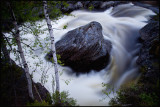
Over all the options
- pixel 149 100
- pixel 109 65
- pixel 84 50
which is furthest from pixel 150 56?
pixel 84 50

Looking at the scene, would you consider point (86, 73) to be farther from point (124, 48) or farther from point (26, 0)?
point (26, 0)

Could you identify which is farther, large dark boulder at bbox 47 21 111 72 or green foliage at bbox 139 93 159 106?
large dark boulder at bbox 47 21 111 72

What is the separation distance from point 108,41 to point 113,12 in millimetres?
9275

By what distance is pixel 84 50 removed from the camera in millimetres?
8445

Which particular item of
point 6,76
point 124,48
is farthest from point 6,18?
point 124,48

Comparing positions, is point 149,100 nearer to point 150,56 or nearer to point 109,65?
point 150,56

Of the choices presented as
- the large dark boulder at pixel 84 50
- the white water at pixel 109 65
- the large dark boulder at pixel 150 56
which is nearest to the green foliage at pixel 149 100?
the large dark boulder at pixel 150 56

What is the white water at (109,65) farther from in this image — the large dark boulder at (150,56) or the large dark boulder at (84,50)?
the large dark boulder at (150,56)

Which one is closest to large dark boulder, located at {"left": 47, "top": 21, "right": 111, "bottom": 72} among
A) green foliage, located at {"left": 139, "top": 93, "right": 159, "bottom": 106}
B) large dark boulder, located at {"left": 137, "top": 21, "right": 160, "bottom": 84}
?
large dark boulder, located at {"left": 137, "top": 21, "right": 160, "bottom": 84}

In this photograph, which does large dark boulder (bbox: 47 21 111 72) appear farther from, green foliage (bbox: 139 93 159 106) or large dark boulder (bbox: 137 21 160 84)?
green foliage (bbox: 139 93 159 106)

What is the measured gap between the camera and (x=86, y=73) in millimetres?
8781

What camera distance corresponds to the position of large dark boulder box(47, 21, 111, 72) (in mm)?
8492

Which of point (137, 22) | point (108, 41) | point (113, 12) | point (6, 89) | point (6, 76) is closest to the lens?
point (6, 89)

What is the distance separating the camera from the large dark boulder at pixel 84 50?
8492 mm
